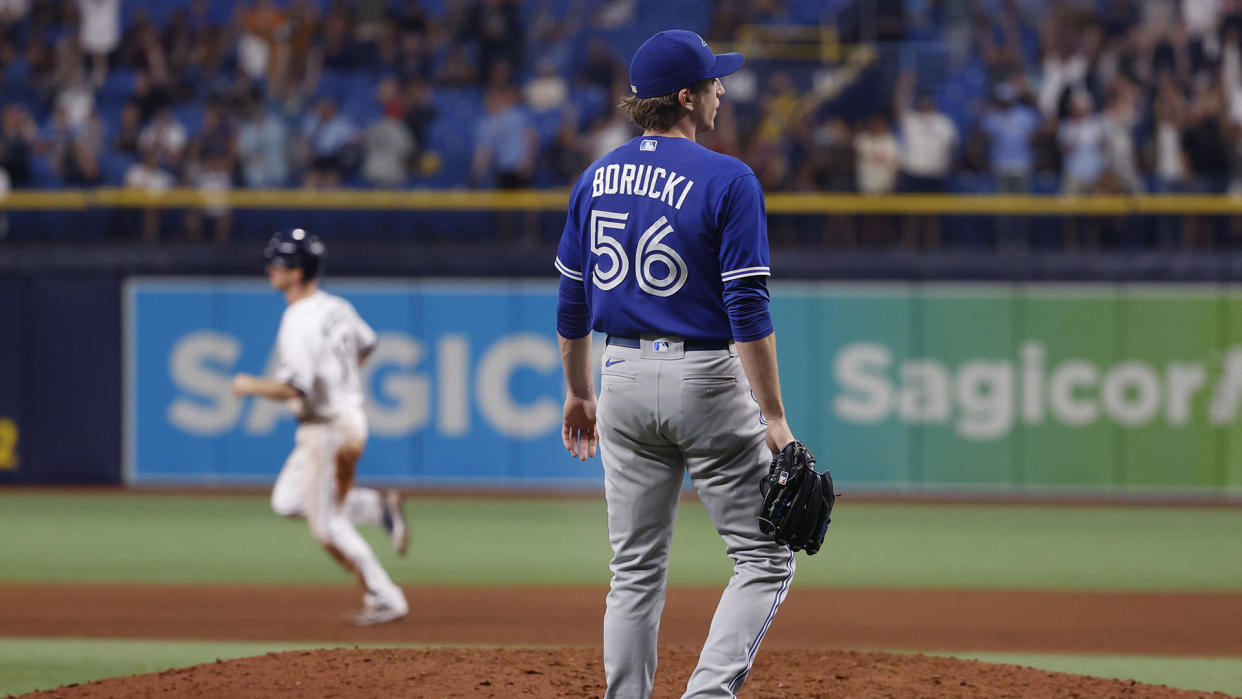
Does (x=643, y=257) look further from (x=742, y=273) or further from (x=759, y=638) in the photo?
(x=759, y=638)

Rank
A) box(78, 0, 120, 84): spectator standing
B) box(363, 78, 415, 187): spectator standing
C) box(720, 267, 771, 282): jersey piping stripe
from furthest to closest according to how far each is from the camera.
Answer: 1. box(78, 0, 120, 84): spectator standing
2. box(363, 78, 415, 187): spectator standing
3. box(720, 267, 771, 282): jersey piping stripe

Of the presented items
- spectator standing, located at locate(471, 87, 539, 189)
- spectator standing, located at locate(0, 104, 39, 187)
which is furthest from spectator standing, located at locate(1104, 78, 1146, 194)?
spectator standing, located at locate(0, 104, 39, 187)

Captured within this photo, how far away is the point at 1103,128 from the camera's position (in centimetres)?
1406

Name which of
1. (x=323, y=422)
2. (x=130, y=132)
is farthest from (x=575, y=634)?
(x=130, y=132)

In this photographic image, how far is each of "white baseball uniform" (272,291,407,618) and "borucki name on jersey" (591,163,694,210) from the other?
10.8 feet

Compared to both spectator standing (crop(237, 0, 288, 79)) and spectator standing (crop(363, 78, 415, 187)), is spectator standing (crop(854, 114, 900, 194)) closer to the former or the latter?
spectator standing (crop(363, 78, 415, 187))

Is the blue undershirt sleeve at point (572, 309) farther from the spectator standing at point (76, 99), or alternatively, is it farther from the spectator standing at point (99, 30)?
the spectator standing at point (99, 30)

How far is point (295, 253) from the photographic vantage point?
7.51 meters

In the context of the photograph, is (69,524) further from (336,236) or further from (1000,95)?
(1000,95)

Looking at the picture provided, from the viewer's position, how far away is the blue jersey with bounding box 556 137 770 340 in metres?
4.18

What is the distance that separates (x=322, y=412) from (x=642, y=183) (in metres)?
3.59

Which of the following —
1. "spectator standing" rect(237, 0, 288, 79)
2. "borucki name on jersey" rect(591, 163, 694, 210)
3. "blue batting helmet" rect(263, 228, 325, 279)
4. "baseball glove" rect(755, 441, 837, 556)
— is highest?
"spectator standing" rect(237, 0, 288, 79)

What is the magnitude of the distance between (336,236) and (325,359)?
6.59 m

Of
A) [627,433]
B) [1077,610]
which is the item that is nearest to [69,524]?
[1077,610]
